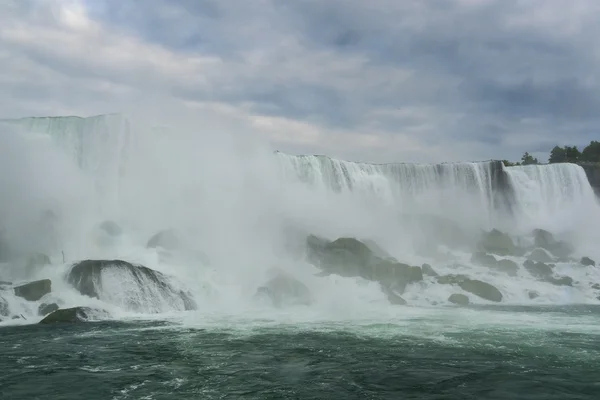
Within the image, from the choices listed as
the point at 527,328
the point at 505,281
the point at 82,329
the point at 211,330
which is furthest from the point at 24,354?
the point at 505,281

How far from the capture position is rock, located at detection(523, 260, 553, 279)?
27.0 m

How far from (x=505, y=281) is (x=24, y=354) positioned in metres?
21.4

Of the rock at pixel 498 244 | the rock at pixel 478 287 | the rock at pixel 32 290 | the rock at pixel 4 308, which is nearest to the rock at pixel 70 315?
the rock at pixel 4 308

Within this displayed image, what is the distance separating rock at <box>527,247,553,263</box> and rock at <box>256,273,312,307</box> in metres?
16.1

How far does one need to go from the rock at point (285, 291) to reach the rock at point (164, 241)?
16.8 ft

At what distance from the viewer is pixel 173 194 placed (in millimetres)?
27094

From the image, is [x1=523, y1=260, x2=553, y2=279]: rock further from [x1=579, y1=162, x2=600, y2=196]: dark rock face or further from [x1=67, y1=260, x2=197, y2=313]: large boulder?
[x1=67, y1=260, x2=197, y2=313]: large boulder

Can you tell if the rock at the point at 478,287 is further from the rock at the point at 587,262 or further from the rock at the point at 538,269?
the rock at the point at 587,262

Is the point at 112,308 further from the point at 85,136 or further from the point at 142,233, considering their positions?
the point at 85,136

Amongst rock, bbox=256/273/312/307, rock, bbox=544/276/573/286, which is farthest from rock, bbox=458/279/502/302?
rock, bbox=256/273/312/307

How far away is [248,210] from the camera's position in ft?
92.5

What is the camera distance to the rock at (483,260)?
28.8 meters

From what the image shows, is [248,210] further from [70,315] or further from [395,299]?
[70,315]

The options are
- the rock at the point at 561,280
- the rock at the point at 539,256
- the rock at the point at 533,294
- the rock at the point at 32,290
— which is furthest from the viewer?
the rock at the point at 539,256
